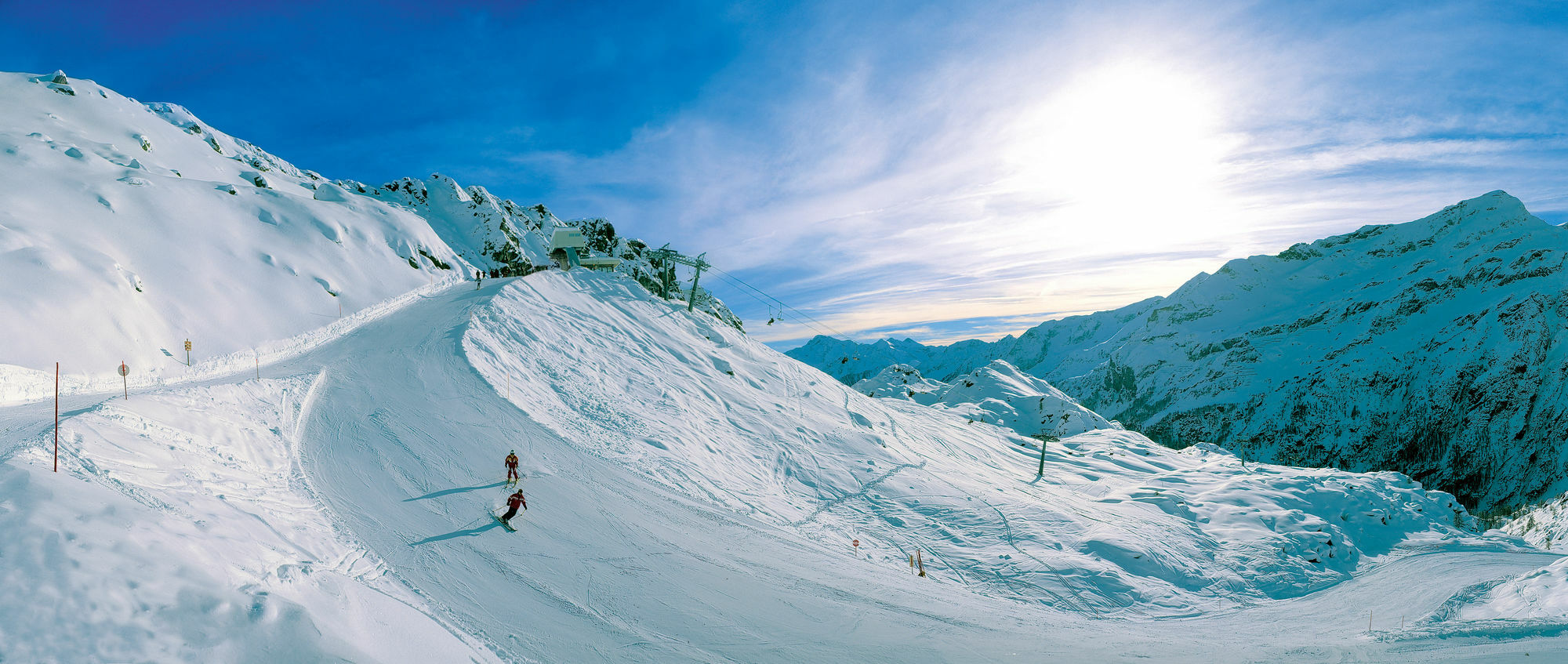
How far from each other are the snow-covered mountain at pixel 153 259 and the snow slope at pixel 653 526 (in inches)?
186

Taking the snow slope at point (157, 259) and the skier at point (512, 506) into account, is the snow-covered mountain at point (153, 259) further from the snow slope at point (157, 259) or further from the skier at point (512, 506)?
the skier at point (512, 506)

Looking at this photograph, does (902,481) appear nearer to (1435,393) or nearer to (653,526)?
(653,526)

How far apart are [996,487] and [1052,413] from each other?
42.6m

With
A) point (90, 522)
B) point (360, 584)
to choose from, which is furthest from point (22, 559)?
point (360, 584)

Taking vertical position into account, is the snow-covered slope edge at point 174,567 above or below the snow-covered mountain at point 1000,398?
above

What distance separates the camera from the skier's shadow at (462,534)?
508 inches

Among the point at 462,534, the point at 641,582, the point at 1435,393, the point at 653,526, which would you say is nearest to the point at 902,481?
the point at 653,526

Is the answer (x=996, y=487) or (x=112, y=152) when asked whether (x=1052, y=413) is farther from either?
(x=112, y=152)

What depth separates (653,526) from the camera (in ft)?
50.8

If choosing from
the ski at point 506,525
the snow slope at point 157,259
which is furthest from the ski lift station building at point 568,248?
the ski at point 506,525

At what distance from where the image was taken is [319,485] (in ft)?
48.9

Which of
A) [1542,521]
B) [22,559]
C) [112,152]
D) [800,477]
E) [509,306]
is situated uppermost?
[112,152]

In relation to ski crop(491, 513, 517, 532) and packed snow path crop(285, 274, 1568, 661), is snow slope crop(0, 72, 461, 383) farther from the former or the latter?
ski crop(491, 513, 517, 532)

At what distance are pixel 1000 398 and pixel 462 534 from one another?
68041 millimetres
